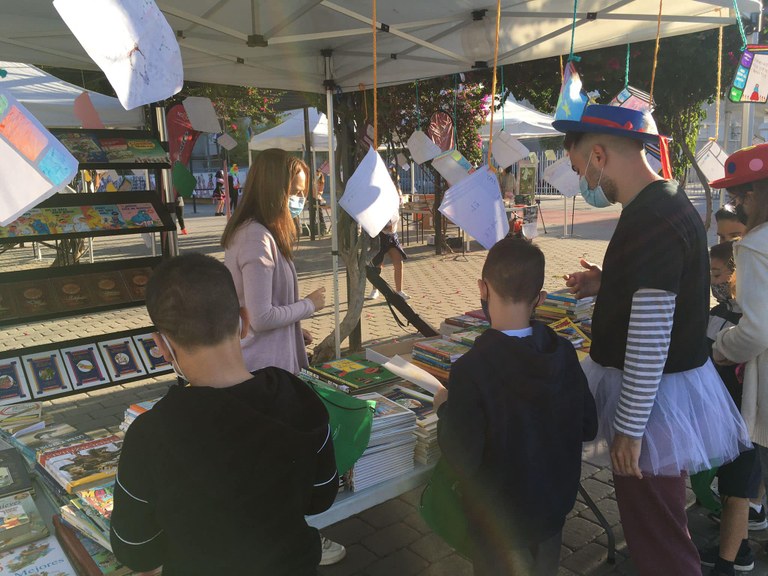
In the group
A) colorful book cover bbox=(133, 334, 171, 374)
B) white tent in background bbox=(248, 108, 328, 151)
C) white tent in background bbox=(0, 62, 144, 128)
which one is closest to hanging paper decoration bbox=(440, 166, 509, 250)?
colorful book cover bbox=(133, 334, 171, 374)

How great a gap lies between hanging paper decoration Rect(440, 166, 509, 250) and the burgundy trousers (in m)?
1.27

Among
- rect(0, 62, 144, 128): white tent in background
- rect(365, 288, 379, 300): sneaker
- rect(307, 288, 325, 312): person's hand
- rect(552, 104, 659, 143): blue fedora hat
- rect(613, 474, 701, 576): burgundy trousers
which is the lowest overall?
rect(365, 288, 379, 300): sneaker

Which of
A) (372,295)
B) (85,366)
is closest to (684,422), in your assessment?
(85,366)

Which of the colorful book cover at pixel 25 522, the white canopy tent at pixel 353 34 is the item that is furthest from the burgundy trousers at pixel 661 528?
the white canopy tent at pixel 353 34

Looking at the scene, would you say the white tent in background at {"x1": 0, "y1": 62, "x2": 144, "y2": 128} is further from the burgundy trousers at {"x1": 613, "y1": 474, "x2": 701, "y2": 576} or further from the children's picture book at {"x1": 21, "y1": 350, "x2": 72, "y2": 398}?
the burgundy trousers at {"x1": 613, "y1": 474, "x2": 701, "y2": 576}

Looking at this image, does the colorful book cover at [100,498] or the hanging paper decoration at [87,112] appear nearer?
the colorful book cover at [100,498]

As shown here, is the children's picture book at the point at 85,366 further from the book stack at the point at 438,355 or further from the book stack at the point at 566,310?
the book stack at the point at 566,310

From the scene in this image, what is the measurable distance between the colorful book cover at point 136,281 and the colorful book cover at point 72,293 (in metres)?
0.25

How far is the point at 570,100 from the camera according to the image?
2.69 metres

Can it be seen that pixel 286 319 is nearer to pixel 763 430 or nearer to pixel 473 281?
pixel 763 430

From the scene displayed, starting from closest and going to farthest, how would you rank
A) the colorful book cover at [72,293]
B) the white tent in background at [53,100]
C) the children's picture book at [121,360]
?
the colorful book cover at [72,293] < the children's picture book at [121,360] < the white tent in background at [53,100]

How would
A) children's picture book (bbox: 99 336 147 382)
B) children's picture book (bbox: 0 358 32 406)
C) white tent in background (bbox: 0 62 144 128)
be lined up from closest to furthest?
1. children's picture book (bbox: 0 358 32 406)
2. children's picture book (bbox: 99 336 147 382)
3. white tent in background (bbox: 0 62 144 128)

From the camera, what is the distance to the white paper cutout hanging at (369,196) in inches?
111

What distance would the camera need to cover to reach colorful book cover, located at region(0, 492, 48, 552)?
1.71 metres
